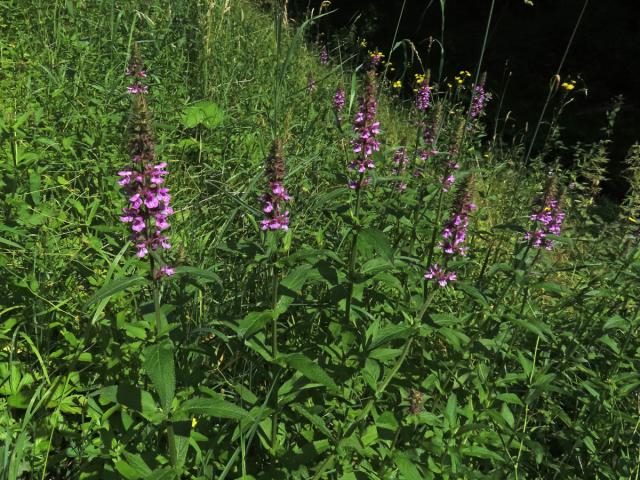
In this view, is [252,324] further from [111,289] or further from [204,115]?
[204,115]

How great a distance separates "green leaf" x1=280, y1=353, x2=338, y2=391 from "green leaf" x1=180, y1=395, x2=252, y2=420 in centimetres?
23

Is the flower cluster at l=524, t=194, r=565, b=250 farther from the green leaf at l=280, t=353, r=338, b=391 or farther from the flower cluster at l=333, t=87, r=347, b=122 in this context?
the flower cluster at l=333, t=87, r=347, b=122

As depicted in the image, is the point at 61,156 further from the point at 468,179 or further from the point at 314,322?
the point at 468,179

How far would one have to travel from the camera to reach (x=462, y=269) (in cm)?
343

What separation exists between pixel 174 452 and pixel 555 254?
402 centimetres

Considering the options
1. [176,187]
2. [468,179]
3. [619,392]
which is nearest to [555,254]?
[619,392]

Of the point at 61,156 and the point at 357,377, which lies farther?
the point at 61,156

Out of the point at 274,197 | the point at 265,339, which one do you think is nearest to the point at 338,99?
the point at 274,197

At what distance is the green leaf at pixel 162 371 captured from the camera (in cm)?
138

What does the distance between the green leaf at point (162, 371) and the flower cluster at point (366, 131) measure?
1.15m

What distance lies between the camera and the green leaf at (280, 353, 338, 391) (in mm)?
1562

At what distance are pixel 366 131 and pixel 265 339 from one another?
1077 millimetres

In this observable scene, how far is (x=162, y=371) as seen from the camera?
1.41 meters

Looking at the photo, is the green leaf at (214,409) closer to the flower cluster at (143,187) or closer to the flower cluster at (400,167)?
the flower cluster at (143,187)
